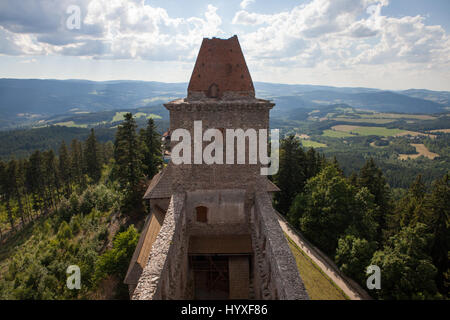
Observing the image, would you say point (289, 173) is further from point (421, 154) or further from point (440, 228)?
point (421, 154)

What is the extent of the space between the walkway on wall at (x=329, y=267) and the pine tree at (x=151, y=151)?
20105 mm

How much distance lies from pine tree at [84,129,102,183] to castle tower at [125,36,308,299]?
43802 millimetres

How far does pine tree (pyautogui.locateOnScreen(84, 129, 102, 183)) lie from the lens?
175ft

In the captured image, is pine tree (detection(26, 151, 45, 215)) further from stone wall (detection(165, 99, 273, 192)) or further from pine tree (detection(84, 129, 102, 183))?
stone wall (detection(165, 99, 273, 192))

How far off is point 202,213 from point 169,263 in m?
4.72

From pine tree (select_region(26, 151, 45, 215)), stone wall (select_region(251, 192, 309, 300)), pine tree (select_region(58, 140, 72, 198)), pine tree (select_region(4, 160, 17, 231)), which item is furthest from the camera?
pine tree (select_region(58, 140, 72, 198))

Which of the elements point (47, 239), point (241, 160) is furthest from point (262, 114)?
point (47, 239)

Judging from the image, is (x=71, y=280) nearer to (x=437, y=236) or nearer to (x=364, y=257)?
(x=364, y=257)

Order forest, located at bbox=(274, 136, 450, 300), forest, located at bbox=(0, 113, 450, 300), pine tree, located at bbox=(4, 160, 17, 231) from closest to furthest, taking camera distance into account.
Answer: forest, located at bbox=(274, 136, 450, 300)
forest, located at bbox=(0, 113, 450, 300)
pine tree, located at bbox=(4, 160, 17, 231)

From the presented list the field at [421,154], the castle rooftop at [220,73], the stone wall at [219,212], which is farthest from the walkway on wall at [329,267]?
the field at [421,154]

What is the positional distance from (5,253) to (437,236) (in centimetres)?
5357

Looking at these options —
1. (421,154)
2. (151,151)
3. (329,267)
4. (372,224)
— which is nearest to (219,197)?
(329,267)

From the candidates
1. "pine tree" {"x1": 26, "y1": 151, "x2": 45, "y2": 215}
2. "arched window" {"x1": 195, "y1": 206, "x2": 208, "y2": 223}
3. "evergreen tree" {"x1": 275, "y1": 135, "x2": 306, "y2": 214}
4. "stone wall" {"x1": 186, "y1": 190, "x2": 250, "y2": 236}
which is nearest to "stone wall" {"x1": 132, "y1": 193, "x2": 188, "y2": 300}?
"stone wall" {"x1": 186, "y1": 190, "x2": 250, "y2": 236}

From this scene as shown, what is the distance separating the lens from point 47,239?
33250 mm
